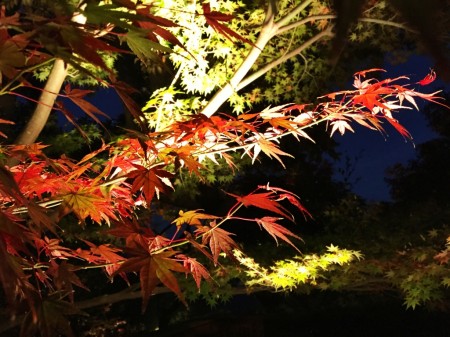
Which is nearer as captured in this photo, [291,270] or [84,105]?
[84,105]

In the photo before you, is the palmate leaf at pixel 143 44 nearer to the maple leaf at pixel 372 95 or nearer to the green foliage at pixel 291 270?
the maple leaf at pixel 372 95

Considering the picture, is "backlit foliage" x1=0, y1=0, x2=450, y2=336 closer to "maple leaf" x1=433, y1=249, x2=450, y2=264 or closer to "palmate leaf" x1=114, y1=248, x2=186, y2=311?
"palmate leaf" x1=114, y1=248, x2=186, y2=311

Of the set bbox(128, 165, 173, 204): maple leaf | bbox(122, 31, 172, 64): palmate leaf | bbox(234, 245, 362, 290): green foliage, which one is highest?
bbox(122, 31, 172, 64): palmate leaf

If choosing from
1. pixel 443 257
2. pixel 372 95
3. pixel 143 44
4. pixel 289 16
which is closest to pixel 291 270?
pixel 443 257

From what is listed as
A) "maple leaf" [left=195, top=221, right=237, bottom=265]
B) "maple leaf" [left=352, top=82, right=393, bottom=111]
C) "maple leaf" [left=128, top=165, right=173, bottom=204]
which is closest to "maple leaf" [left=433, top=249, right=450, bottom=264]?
"maple leaf" [left=352, top=82, right=393, bottom=111]

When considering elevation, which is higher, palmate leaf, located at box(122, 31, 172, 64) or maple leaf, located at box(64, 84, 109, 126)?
palmate leaf, located at box(122, 31, 172, 64)

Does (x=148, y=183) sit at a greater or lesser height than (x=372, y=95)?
lesser

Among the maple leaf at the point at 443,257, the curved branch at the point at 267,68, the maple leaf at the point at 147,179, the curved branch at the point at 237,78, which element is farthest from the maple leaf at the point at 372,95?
the maple leaf at the point at 443,257

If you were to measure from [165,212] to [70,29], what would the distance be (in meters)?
5.37

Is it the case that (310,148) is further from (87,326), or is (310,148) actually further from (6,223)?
(6,223)

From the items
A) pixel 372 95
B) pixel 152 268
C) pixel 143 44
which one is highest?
pixel 143 44

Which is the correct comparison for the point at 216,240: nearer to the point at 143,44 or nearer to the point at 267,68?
the point at 143,44

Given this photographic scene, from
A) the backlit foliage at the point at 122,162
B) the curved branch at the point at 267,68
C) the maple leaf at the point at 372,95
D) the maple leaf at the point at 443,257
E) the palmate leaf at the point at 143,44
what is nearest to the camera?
the backlit foliage at the point at 122,162

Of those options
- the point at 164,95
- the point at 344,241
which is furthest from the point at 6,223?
the point at 344,241
